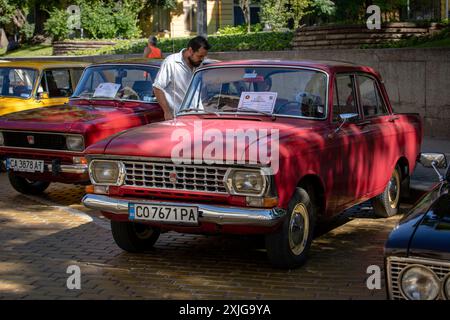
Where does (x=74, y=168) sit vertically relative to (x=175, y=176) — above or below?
below

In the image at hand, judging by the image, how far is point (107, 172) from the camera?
7.28 metres

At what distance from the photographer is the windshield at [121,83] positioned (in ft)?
36.7

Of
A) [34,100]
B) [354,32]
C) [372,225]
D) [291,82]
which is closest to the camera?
[291,82]

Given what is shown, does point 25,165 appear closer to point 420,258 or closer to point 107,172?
point 107,172

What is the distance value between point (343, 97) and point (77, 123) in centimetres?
336

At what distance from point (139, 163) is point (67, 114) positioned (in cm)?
370

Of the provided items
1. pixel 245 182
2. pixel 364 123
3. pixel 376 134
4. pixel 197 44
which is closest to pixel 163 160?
pixel 245 182

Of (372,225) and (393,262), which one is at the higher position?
(393,262)

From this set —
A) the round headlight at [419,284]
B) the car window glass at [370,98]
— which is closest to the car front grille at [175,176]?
the car window glass at [370,98]

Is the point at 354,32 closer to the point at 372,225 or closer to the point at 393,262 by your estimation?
the point at 372,225

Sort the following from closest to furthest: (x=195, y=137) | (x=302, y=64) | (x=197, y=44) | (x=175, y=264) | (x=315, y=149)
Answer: (x=195, y=137) → (x=315, y=149) → (x=175, y=264) → (x=302, y=64) → (x=197, y=44)
